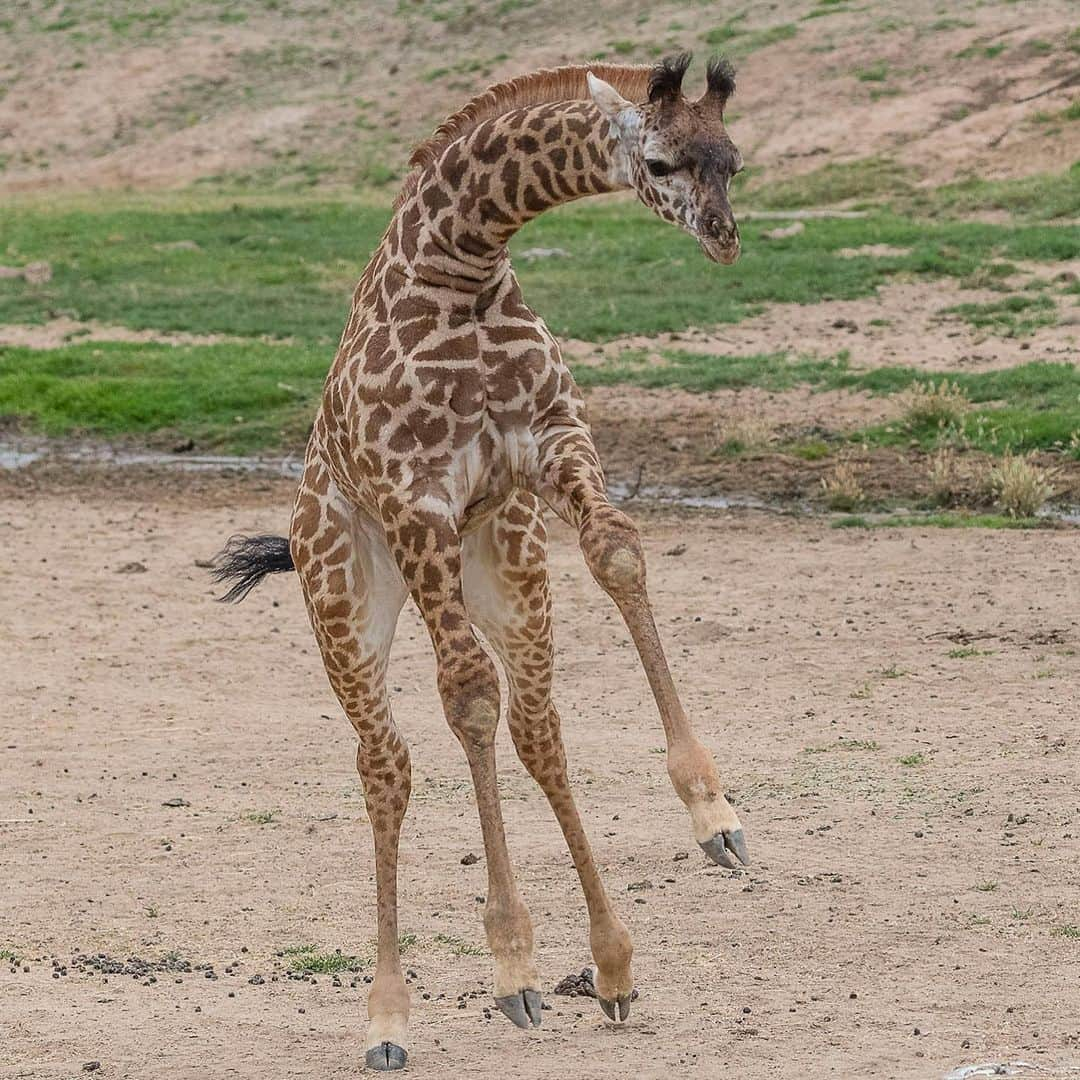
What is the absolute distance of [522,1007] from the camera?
536 centimetres

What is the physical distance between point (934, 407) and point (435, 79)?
83.2ft

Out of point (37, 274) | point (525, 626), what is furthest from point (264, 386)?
point (525, 626)

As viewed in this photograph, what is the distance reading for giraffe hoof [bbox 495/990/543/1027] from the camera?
5.35 metres

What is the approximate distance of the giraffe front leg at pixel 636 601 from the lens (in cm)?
490

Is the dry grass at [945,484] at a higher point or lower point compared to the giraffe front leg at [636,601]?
lower

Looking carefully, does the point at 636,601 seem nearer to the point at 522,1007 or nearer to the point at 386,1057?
the point at 522,1007

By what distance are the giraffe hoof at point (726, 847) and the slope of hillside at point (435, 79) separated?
2220cm

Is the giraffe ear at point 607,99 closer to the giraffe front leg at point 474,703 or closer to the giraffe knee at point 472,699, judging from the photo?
the giraffe front leg at point 474,703

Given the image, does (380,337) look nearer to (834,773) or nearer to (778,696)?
(834,773)

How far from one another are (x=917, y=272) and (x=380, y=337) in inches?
572

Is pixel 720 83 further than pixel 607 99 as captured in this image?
No

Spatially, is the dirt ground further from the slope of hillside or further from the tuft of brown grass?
the slope of hillside

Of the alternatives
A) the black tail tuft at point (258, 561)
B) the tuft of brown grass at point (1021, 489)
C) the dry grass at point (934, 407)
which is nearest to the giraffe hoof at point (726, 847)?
the black tail tuft at point (258, 561)

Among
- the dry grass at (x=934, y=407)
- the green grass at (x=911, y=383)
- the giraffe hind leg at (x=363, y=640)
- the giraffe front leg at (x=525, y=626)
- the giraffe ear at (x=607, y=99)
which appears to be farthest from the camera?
the dry grass at (x=934, y=407)
